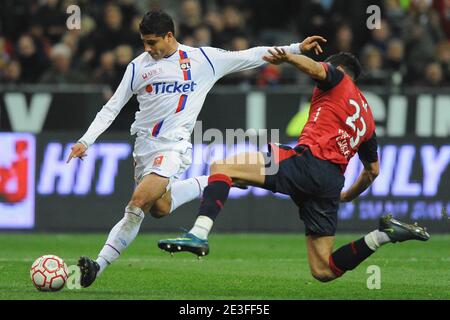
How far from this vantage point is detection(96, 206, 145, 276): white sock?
9422 millimetres

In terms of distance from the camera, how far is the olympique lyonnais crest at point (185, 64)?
10084 millimetres

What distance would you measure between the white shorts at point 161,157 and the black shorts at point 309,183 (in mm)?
1244

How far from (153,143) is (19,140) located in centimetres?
593

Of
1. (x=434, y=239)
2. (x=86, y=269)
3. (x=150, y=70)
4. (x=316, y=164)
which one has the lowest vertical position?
(x=434, y=239)

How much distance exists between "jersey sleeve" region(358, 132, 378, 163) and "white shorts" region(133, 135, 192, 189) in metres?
1.59

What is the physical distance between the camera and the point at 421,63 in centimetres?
1823

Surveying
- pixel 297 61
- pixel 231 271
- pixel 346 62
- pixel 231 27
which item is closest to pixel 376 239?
pixel 346 62

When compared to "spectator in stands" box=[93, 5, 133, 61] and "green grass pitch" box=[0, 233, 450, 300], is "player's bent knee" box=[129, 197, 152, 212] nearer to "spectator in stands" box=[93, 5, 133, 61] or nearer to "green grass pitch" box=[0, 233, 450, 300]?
"green grass pitch" box=[0, 233, 450, 300]

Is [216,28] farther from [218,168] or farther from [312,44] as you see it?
[218,168]

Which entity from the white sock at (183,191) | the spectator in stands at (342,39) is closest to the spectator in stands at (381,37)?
the spectator in stands at (342,39)

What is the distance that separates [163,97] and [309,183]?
5.82 ft

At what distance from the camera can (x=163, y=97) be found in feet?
32.8
